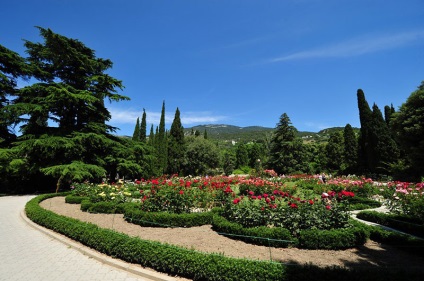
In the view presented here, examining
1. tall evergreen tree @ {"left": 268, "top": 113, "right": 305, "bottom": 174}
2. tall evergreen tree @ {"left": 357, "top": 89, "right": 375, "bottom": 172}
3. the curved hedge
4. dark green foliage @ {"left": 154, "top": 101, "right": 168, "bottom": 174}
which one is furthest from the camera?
dark green foliage @ {"left": 154, "top": 101, "right": 168, "bottom": 174}

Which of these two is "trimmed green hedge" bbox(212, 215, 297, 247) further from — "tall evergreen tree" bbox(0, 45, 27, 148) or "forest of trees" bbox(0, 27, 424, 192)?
"tall evergreen tree" bbox(0, 45, 27, 148)

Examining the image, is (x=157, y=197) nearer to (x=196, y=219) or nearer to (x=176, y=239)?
(x=196, y=219)

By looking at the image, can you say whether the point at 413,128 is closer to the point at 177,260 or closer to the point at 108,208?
the point at 177,260

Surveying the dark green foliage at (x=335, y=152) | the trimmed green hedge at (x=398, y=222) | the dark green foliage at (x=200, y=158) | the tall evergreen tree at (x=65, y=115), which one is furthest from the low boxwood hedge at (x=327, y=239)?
the dark green foliage at (x=335, y=152)

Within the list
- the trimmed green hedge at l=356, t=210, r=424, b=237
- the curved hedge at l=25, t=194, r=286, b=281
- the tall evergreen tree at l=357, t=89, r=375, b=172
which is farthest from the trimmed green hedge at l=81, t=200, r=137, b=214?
the tall evergreen tree at l=357, t=89, r=375, b=172

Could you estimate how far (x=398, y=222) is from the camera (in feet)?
25.2

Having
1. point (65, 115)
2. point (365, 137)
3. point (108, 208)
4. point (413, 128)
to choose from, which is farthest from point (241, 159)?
point (108, 208)

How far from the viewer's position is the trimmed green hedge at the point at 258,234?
223 inches

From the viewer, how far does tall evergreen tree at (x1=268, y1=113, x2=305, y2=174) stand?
104 ft

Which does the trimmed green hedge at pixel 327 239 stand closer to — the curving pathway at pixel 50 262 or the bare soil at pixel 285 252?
the bare soil at pixel 285 252

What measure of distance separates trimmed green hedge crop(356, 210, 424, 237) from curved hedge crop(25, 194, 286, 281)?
5.93 metres

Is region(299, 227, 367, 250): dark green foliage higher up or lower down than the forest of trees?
lower down

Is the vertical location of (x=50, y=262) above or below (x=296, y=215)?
below

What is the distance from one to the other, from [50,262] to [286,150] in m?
30.5
